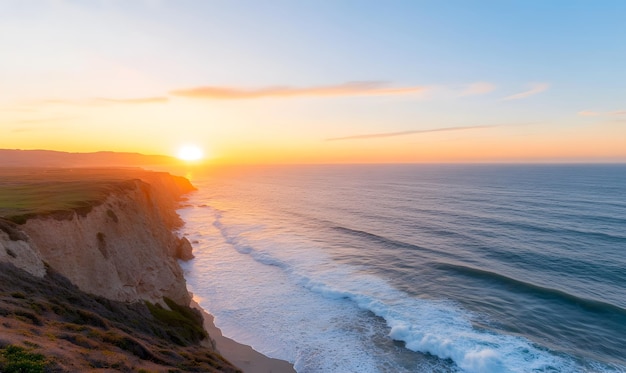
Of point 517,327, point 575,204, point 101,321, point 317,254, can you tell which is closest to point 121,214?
point 101,321

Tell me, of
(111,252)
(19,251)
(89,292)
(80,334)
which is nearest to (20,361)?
(80,334)

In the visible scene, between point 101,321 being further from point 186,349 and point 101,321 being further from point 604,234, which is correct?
point 604,234

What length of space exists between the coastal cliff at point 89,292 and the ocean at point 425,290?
6058 millimetres

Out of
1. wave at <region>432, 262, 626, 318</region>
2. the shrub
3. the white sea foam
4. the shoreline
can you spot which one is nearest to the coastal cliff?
the shrub

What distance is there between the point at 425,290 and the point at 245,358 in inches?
714

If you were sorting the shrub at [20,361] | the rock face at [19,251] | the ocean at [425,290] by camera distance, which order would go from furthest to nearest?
1. the ocean at [425,290]
2. the rock face at [19,251]
3. the shrub at [20,361]

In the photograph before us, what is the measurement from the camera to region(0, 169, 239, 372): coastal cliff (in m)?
12.0

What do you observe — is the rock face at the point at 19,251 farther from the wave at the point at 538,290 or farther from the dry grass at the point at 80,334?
the wave at the point at 538,290

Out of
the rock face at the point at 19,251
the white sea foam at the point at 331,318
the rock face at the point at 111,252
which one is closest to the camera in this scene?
the rock face at the point at 19,251

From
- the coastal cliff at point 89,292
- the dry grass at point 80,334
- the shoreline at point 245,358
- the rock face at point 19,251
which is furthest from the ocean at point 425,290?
the rock face at point 19,251

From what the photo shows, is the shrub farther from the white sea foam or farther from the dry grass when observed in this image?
the white sea foam

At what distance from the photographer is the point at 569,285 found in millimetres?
31922

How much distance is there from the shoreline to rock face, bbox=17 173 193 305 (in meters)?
5.11

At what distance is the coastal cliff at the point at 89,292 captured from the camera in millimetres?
12039
